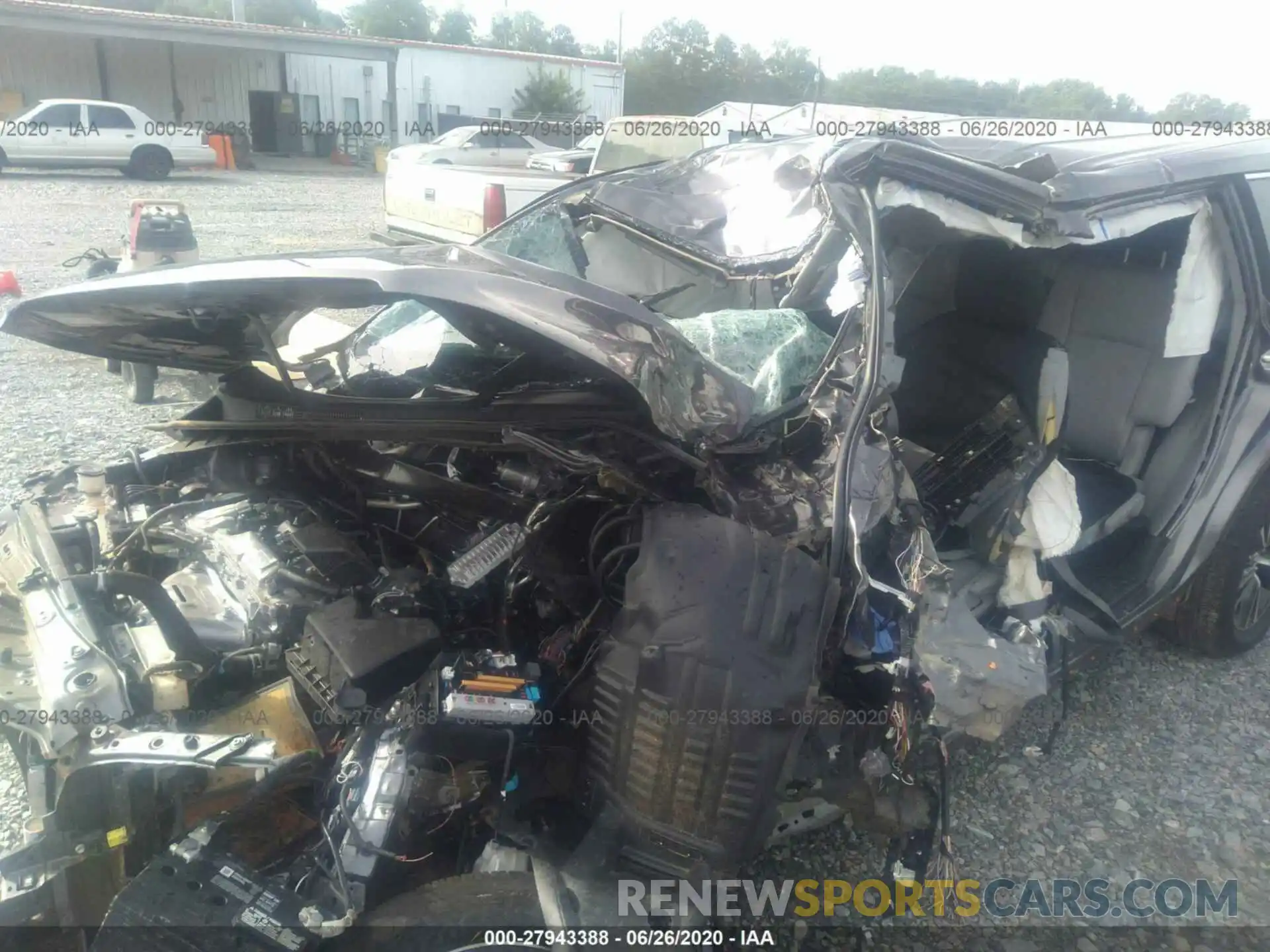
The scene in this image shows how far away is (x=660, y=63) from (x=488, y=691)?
146ft

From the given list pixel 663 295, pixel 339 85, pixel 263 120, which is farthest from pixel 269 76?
pixel 663 295

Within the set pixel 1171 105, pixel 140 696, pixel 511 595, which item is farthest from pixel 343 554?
pixel 1171 105

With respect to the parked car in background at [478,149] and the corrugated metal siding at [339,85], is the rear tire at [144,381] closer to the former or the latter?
the parked car in background at [478,149]

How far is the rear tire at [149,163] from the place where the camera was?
17.7m

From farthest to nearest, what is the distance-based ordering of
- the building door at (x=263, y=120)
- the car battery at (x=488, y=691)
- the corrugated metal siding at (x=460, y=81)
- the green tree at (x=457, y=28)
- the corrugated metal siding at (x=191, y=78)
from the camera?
1. the green tree at (x=457, y=28)
2. the corrugated metal siding at (x=460, y=81)
3. the building door at (x=263, y=120)
4. the corrugated metal siding at (x=191, y=78)
5. the car battery at (x=488, y=691)

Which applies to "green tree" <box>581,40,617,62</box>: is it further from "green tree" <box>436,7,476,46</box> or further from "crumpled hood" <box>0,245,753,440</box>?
"crumpled hood" <box>0,245,753,440</box>

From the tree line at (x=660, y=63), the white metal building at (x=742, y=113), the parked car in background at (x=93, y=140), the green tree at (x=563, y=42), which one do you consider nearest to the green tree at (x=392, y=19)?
the tree line at (x=660, y=63)

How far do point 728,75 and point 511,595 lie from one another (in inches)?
1732

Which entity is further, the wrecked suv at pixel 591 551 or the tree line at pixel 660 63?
the tree line at pixel 660 63

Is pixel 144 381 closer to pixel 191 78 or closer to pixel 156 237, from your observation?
pixel 156 237

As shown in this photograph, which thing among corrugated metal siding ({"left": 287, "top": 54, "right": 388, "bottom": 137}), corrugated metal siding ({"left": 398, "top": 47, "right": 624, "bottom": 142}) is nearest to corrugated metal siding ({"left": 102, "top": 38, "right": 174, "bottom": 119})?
corrugated metal siding ({"left": 287, "top": 54, "right": 388, "bottom": 137})

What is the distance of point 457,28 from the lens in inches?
2057

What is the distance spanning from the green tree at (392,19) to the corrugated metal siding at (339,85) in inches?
798

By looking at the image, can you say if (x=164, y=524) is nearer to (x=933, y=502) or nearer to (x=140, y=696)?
(x=140, y=696)
